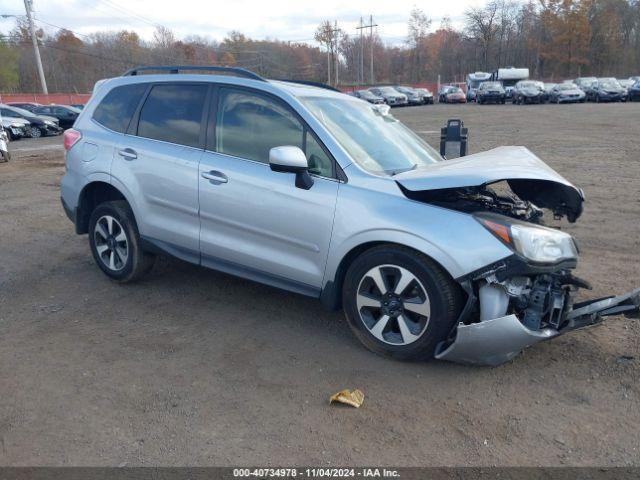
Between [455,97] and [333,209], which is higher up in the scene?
[333,209]

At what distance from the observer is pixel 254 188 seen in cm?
402

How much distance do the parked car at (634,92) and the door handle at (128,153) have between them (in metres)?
43.2

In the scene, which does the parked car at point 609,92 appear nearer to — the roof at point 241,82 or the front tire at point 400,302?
the roof at point 241,82

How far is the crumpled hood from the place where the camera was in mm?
3428

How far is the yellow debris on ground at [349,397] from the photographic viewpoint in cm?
321

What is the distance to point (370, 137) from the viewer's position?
432 cm

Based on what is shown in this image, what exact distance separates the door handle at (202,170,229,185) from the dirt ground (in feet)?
3.63

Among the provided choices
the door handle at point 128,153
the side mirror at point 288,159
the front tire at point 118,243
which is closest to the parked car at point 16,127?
the front tire at point 118,243

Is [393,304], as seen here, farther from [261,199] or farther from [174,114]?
[174,114]

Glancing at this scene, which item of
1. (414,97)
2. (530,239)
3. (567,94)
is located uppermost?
(530,239)

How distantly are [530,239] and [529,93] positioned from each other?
135 ft

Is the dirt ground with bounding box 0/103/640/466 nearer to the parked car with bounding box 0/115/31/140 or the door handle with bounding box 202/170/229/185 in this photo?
the door handle with bounding box 202/170/229/185

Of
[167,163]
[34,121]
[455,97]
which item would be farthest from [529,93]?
[167,163]

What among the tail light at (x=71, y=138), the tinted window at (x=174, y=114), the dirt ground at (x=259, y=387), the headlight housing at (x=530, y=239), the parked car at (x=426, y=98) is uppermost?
the tinted window at (x=174, y=114)
